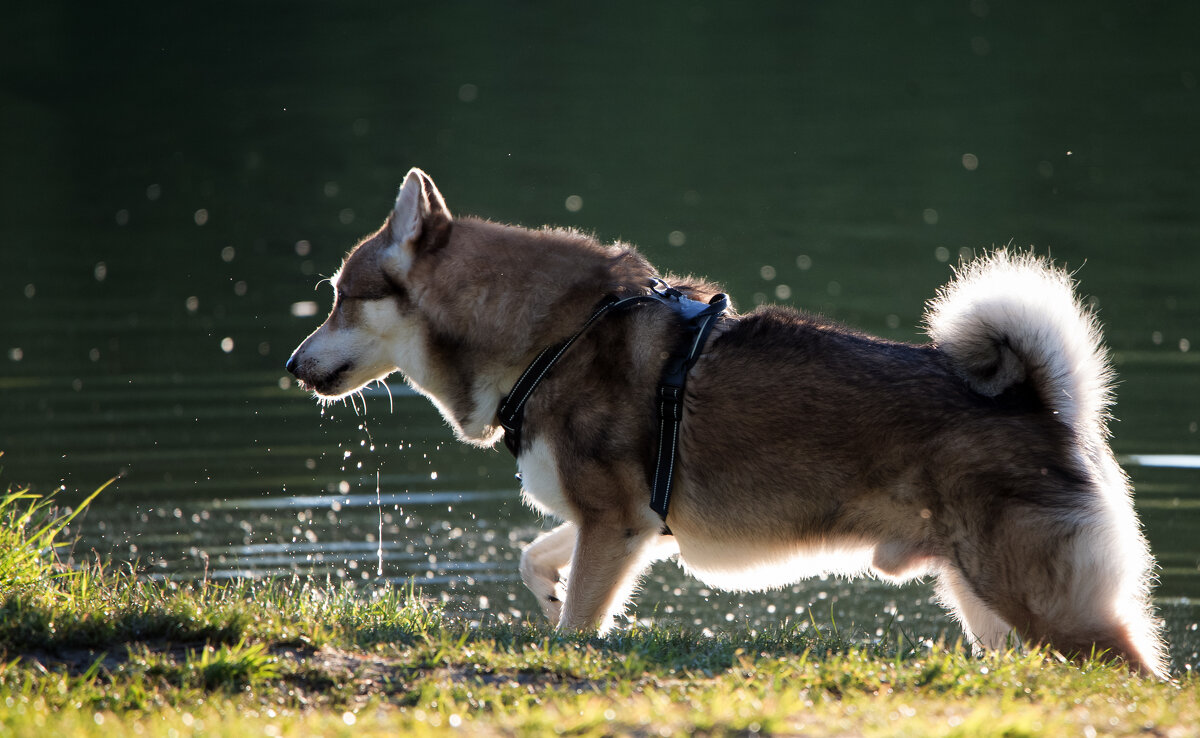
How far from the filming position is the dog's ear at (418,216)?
20.1 feet

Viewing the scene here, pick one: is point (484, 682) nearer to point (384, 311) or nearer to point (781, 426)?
point (781, 426)

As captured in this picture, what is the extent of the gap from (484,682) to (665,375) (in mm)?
1649

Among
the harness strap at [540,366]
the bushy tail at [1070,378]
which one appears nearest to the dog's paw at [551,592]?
the harness strap at [540,366]

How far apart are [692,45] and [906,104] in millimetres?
8300

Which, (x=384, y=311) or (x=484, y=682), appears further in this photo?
(x=384, y=311)

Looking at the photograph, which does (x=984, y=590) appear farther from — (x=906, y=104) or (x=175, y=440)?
(x=906, y=104)

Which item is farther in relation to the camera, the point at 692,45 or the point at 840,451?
the point at 692,45

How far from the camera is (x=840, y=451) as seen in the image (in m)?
5.48

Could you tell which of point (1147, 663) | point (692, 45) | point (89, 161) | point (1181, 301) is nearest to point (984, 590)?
point (1147, 663)

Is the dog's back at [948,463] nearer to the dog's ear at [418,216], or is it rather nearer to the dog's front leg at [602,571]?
Result: the dog's front leg at [602,571]

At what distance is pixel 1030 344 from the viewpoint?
5.41 m

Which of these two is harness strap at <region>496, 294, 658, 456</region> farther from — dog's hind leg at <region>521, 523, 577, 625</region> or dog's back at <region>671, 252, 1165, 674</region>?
dog's hind leg at <region>521, 523, 577, 625</region>

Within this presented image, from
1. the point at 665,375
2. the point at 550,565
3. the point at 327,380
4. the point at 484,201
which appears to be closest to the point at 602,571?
the point at 550,565

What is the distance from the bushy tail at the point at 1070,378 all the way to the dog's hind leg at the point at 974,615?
0.38m
